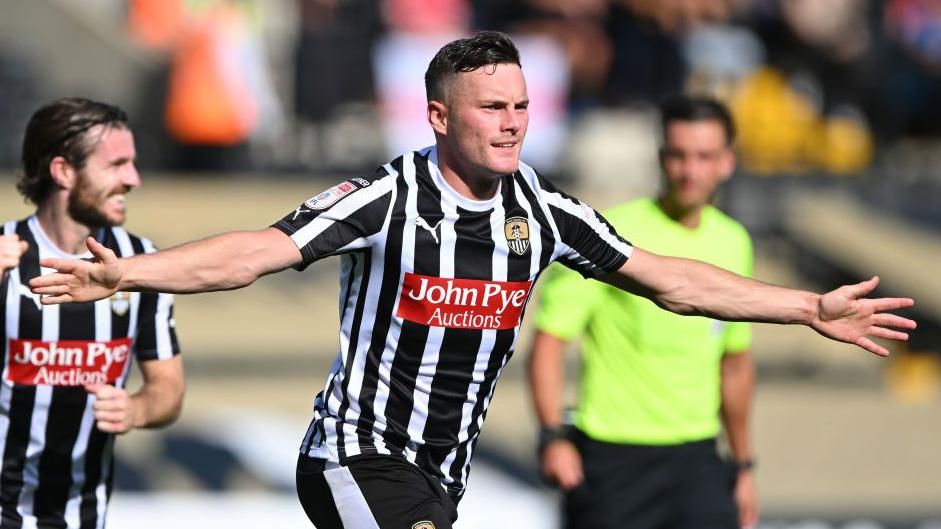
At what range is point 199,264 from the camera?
4020mm

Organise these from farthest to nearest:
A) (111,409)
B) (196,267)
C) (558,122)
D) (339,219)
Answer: (558,122)
(111,409)
(339,219)
(196,267)

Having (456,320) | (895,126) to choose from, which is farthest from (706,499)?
(895,126)

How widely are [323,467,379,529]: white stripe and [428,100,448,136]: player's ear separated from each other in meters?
0.98

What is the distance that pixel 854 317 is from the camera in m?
4.58

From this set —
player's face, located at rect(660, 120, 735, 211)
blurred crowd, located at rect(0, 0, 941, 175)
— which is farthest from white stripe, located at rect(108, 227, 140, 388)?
blurred crowd, located at rect(0, 0, 941, 175)

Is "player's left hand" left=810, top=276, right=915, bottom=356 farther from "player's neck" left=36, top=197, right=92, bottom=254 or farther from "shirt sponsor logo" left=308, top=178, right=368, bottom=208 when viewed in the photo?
"player's neck" left=36, top=197, right=92, bottom=254

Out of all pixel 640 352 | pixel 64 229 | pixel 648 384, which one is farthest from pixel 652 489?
pixel 64 229

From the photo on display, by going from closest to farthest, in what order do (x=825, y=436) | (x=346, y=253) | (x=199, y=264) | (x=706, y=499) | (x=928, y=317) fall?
(x=199, y=264)
(x=346, y=253)
(x=706, y=499)
(x=825, y=436)
(x=928, y=317)

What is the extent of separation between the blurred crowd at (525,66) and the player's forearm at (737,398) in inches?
316

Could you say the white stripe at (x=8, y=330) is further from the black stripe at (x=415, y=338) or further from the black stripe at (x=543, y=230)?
the black stripe at (x=543, y=230)

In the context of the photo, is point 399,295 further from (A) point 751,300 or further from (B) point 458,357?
(A) point 751,300

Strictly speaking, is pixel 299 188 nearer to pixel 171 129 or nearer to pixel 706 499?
pixel 171 129

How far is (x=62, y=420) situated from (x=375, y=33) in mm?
9741

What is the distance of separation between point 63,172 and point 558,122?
32.0ft
